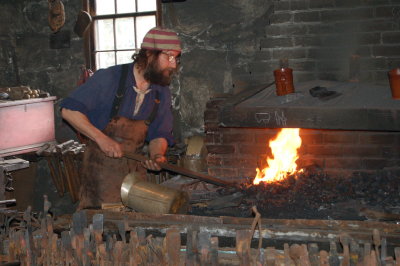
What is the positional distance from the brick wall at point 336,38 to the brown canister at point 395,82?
0.65m

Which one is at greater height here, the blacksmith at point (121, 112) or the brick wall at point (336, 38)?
the brick wall at point (336, 38)

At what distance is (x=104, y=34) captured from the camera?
7.39 meters

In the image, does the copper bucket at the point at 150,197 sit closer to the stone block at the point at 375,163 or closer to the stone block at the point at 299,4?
the stone block at the point at 375,163

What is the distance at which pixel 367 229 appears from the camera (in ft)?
10.3

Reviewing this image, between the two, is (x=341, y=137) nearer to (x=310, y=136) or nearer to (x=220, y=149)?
(x=310, y=136)

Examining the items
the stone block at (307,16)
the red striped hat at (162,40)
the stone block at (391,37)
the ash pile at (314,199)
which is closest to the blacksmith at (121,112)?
the red striped hat at (162,40)

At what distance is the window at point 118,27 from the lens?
7.11 meters

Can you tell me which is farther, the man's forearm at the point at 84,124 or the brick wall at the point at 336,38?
the brick wall at the point at 336,38

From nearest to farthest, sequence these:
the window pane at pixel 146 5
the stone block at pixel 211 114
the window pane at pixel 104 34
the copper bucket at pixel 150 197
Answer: the copper bucket at pixel 150 197 → the stone block at pixel 211 114 → the window pane at pixel 146 5 → the window pane at pixel 104 34

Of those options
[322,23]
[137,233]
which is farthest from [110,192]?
[322,23]

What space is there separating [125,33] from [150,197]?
381cm

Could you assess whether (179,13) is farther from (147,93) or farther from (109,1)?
(147,93)

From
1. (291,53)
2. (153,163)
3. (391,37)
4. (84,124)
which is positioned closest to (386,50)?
(391,37)

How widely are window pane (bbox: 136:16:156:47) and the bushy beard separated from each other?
2.84 meters
